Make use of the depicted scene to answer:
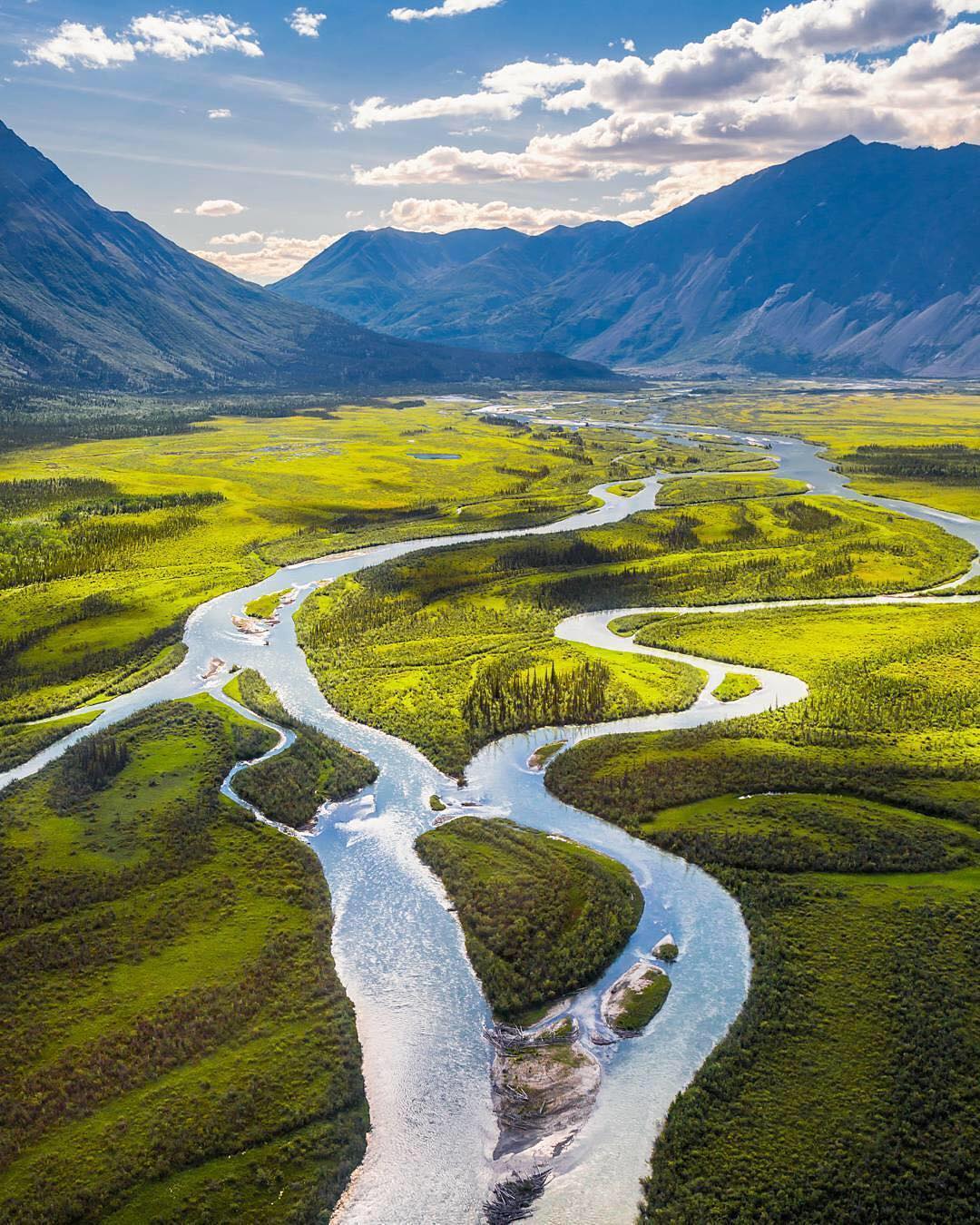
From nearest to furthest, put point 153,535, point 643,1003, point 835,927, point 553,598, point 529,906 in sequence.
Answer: point 643,1003 → point 835,927 → point 529,906 → point 553,598 → point 153,535

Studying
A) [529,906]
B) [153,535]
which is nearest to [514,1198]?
[529,906]

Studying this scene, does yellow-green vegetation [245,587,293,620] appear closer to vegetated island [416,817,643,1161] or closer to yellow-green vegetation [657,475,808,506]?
vegetated island [416,817,643,1161]

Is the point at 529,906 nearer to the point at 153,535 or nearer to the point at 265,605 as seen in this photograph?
the point at 265,605

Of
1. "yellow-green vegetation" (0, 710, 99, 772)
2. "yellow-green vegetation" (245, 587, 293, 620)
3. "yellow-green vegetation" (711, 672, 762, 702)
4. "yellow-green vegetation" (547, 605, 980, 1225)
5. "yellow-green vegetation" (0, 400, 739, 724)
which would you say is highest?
"yellow-green vegetation" (0, 400, 739, 724)

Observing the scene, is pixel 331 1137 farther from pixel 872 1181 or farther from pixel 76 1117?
pixel 872 1181

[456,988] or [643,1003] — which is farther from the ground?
[456,988]

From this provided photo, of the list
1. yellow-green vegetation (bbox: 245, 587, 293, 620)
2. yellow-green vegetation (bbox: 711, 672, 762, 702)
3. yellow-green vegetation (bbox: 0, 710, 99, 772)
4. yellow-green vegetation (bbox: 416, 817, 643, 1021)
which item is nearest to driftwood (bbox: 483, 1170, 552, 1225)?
yellow-green vegetation (bbox: 416, 817, 643, 1021)
